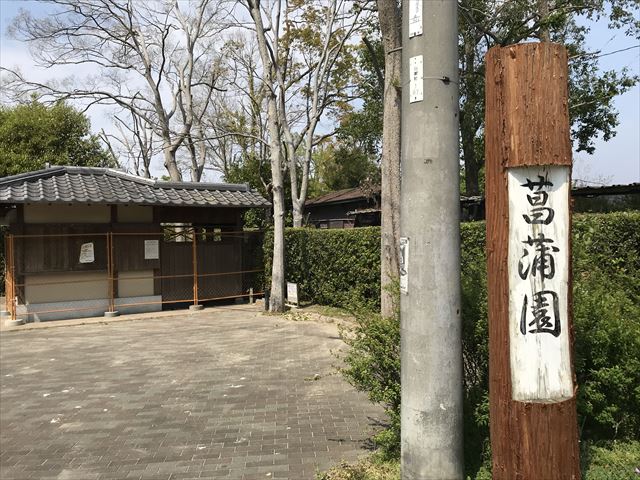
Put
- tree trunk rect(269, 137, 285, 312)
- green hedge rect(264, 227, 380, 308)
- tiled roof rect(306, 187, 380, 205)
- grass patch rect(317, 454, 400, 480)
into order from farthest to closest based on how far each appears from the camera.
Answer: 1. tiled roof rect(306, 187, 380, 205)
2. tree trunk rect(269, 137, 285, 312)
3. green hedge rect(264, 227, 380, 308)
4. grass patch rect(317, 454, 400, 480)

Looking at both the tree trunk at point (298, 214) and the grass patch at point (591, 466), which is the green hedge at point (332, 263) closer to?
the tree trunk at point (298, 214)

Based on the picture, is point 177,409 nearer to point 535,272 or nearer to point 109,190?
point 535,272

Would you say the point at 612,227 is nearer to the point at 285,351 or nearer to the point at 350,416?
the point at 350,416

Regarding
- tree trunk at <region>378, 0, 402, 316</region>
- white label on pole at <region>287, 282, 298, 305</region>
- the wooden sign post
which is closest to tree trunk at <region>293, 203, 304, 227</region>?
white label on pole at <region>287, 282, 298, 305</region>

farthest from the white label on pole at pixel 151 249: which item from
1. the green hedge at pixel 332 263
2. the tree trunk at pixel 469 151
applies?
the tree trunk at pixel 469 151

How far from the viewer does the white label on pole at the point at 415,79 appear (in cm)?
286

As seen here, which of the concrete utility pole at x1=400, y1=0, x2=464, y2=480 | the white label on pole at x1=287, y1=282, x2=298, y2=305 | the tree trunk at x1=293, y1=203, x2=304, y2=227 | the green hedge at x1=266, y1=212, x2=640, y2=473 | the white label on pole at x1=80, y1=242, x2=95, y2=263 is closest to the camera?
the concrete utility pole at x1=400, y1=0, x2=464, y2=480

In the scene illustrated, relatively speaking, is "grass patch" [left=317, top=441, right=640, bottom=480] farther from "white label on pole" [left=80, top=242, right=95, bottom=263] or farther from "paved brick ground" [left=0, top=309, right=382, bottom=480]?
"white label on pole" [left=80, top=242, right=95, bottom=263]

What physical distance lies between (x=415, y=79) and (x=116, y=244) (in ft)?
39.5

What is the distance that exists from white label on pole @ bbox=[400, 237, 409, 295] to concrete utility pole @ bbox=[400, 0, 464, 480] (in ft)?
0.05

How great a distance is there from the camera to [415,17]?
287 cm

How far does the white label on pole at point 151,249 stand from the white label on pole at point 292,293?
12.6ft

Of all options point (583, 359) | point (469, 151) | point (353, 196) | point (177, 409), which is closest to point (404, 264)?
point (583, 359)

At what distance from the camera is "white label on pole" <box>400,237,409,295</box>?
290 cm
